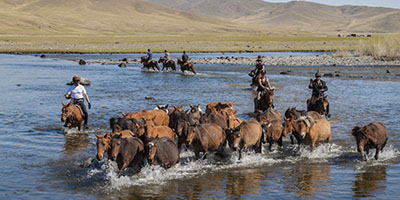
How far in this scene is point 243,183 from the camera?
10352 millimetres

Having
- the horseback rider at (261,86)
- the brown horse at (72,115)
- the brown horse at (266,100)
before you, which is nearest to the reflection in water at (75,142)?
the brown horse at (72,115)

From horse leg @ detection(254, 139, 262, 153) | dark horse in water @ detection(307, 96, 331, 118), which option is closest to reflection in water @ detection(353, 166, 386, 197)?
horse leg @ detection(254, 139, 262, 153)

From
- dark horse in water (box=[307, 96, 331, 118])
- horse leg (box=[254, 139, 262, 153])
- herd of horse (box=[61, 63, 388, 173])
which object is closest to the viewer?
herd of horse (box=[61, 63, 388, 173])

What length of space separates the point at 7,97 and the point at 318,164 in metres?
18.1

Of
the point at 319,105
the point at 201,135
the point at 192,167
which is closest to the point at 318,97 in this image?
the point at 319,105

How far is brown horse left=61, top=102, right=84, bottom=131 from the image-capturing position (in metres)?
15.2

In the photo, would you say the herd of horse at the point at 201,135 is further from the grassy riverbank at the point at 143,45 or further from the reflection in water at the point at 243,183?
the grassy riverbank at the point at 143,45

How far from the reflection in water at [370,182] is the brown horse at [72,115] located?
878 cm

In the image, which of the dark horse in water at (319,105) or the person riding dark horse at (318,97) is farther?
the dark horse in water at (319,105)

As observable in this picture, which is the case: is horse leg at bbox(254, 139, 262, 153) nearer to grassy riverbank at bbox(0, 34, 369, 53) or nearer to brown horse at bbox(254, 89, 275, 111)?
brown horse at bbox(254, 89, 275, 111)

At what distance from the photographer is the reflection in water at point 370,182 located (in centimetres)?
980

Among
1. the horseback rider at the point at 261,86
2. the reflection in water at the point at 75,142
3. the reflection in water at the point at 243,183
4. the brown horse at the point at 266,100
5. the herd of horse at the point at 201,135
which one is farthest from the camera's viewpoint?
the horseback rider at the point at 261,86

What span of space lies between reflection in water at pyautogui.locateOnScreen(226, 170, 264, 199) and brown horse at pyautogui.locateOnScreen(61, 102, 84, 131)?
6.41 metres

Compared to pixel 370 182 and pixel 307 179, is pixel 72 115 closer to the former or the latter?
pixel 307 179
